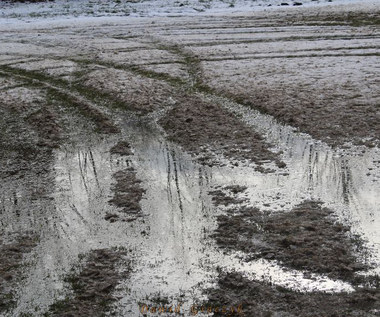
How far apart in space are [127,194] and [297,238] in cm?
213

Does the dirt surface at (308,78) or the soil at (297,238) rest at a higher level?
the dirt surface at (308,78)

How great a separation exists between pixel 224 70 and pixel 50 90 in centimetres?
373

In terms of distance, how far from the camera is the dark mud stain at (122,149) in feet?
24.2

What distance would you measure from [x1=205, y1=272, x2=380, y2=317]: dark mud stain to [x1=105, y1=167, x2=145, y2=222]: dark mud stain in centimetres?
165

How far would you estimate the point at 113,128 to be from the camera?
8.26 metres

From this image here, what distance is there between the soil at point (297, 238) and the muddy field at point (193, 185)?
2 cm

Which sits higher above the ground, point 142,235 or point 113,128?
point 113,128

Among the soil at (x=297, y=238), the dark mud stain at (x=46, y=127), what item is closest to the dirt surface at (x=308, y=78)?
the soil at (x=297, y=238)

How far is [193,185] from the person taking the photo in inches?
247

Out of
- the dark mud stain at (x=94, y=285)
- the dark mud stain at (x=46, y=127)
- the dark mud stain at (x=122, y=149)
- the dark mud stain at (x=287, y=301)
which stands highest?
the dark mud stain at (x=46, y=127)

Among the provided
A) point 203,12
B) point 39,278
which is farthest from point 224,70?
point 203,12

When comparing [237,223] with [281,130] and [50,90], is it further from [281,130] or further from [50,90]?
[50,90]

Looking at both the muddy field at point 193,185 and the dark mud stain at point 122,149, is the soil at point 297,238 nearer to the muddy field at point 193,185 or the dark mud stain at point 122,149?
the muddy field at point 193,185

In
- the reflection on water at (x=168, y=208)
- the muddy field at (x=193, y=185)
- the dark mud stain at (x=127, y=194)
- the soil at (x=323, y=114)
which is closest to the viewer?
the muddy field at (x=193, y=185)
